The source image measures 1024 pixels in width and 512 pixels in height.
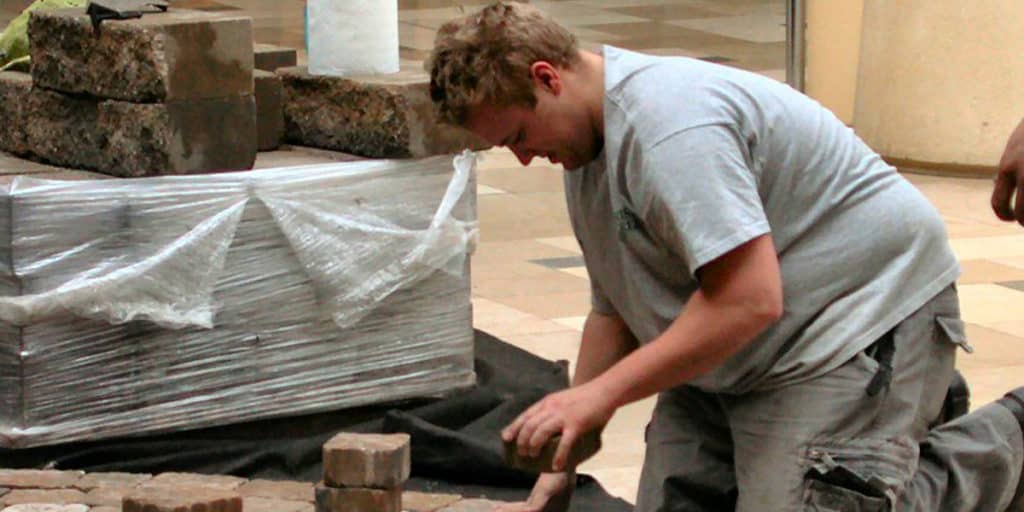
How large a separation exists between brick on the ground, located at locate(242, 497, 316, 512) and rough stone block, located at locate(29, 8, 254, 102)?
3.65 feet

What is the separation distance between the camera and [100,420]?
4879mm

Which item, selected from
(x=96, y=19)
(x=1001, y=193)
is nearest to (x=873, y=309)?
(x=1001, y=193)

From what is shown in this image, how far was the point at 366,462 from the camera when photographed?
363 centimetres

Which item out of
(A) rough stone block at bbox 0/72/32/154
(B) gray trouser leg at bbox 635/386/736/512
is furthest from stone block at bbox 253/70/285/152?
(B) gray trouser leg at bbox 635/386/736/512

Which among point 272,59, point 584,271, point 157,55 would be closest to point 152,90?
point 157,55

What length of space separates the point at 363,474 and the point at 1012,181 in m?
1.42

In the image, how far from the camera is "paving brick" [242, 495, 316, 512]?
4457mm

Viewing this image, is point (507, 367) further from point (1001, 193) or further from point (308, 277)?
point (1001, 193)

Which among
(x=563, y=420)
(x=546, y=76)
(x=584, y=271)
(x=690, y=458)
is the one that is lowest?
(x=584, y=271)

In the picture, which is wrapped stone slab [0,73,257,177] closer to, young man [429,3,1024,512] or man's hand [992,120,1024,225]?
young man [429,3,1024,512]

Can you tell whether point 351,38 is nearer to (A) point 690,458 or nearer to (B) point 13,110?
(B) point 13,110

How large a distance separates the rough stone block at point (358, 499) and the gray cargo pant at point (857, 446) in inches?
21.5

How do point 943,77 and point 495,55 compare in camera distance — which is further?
point 943,77

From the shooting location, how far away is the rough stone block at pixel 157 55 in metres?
4.73
